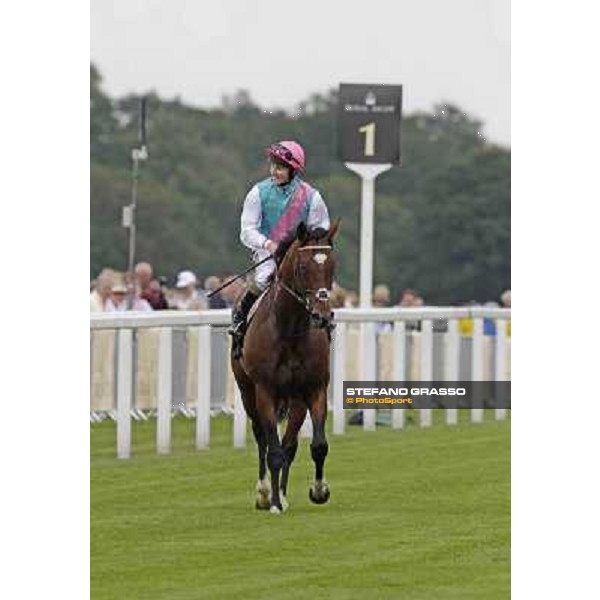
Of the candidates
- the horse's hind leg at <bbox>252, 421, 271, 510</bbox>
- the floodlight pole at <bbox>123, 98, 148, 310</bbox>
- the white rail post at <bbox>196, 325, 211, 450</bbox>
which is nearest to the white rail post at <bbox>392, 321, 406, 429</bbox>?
the white rail post at <bbox>196, 325, 211, 450</bbox>

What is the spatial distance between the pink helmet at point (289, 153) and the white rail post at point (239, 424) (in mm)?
3221

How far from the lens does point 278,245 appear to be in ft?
54.2

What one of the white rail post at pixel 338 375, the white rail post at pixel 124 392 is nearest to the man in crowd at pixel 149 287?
the white rail post at pixel 124 392

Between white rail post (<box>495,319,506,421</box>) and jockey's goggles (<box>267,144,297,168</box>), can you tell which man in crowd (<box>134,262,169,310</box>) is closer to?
white rail post (<box>495,319,506,421</box>)

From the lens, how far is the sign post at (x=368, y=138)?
18.5m

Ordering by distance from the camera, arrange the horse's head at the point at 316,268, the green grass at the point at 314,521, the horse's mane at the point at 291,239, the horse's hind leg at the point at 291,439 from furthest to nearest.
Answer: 1. the horse's hind leg at the point at 291,439
2. the horse's mane at the point at 291,239
3. the horse's head at the point at 316,268
4. the green grass at the point at 314,521

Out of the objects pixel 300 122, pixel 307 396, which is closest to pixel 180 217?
pixel 300 122

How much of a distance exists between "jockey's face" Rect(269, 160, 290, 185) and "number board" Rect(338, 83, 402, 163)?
65.2 inches

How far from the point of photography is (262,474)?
17.2 meters

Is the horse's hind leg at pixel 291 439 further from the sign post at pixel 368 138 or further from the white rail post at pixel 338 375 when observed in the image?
the white rail post at pixel 338 375

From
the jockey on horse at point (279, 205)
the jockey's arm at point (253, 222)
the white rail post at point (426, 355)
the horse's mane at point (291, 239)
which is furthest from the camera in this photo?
the white rail post at point (426, 355)

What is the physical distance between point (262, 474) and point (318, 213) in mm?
1627

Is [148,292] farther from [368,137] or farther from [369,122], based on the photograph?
[369,122]

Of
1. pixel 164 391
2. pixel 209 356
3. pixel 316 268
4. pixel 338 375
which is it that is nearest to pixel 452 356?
pixel 338 375
